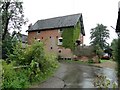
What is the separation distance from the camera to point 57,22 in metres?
38.1

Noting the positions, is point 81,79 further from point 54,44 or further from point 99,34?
point 99,34

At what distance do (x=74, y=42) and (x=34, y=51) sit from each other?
22276 mm

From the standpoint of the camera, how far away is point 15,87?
877 centimetres

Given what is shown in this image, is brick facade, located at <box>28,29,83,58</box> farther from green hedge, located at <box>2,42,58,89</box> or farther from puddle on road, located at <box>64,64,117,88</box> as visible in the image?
green hedge, located at <box>2,42,58,89</box>

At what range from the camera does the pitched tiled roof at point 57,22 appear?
117 ft

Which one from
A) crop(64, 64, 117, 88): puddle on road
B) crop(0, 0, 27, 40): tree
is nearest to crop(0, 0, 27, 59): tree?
crop(0, 0, 27, 40): tree

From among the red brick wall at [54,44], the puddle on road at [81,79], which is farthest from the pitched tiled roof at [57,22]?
the puddle on road at [81,79]

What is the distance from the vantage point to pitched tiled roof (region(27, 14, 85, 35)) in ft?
117

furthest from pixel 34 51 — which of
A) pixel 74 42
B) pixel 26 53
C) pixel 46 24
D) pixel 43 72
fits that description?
pixel 46 24

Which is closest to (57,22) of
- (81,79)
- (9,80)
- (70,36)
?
(70,36)

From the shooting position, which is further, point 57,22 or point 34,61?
point 57,22

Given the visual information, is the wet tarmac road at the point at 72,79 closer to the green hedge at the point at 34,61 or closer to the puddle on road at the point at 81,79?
the puddle on road at the point at 81,79

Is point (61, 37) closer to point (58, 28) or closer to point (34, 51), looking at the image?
point (58, 28)

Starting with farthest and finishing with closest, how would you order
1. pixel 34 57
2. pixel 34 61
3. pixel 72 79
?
pixel 72 79
pixel 34 57
pixel 34 61
